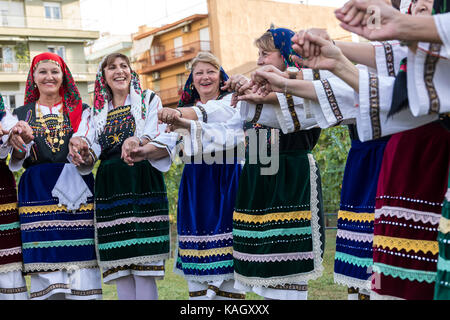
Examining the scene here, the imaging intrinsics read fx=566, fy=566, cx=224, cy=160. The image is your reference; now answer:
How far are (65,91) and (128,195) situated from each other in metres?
1.12

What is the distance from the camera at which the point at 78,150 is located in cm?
423

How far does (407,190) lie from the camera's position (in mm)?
2207

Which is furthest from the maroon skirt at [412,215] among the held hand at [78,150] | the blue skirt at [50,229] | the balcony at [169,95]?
the balcony at [169,95]

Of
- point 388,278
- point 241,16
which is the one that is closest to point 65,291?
point 388,278

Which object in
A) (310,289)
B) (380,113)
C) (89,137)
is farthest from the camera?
(310,289)

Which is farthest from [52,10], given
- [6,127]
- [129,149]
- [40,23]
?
[129,149]

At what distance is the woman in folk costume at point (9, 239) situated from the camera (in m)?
4.48

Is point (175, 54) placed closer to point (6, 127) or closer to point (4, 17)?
point (4, 17)

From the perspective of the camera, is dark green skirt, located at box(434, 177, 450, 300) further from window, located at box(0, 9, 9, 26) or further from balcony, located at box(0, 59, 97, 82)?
window, located at box(0, 9, 9, 26)

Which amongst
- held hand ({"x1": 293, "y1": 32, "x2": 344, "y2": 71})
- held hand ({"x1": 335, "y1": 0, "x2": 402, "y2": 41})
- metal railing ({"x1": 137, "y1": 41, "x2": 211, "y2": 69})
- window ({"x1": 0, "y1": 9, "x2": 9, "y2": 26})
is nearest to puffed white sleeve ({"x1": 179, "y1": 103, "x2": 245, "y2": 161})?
held hand ({"x1": 293, "y1": 32, "x2": 344, "y2": 71})

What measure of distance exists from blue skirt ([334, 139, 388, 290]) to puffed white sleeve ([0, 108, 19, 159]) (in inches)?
104

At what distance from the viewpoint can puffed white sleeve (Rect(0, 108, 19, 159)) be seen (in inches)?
171

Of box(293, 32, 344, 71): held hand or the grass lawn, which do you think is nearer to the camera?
box(293, 32, 344, 71): held hand
